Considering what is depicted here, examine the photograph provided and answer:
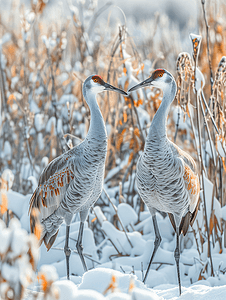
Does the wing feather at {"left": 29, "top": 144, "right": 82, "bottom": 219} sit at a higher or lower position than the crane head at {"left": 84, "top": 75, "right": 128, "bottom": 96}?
lower

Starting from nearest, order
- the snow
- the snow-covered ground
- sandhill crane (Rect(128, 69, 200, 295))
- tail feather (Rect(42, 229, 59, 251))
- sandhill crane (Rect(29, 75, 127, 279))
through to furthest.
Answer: the snow < sandhill crane (Rect(128, 69, 200, 295)) < sandhill crane (Rect(29, 75, 127, 279)) < the snow-covered ground < tail feather (Rect(42, 229, 59, 251))

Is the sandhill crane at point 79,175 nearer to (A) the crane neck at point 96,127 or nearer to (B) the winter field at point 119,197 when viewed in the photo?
(A) the crane neck at point 96,127

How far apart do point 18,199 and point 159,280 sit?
131cm

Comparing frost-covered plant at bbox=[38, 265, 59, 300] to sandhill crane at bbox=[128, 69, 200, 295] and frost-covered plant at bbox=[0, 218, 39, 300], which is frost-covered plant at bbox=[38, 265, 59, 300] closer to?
frost-covered plant at bbox=[0, 218, 39, 300]

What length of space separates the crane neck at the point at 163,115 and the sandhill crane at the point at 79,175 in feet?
0.96

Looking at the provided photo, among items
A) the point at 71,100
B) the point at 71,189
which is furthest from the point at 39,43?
the point at 71,189

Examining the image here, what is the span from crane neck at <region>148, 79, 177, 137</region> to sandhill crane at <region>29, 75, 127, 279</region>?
292 millimetres

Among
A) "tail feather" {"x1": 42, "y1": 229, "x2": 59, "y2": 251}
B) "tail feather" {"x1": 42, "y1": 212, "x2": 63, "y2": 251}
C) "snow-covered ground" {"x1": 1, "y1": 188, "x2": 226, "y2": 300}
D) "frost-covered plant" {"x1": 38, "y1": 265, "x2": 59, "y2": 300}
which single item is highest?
"frost-covered plant" {"x1": 38, "y1": 265, "x2": 59, "y2": 300}

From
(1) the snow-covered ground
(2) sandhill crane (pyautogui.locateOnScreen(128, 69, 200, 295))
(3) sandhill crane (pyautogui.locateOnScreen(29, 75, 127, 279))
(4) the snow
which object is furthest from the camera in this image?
(1) the snow-covered ground

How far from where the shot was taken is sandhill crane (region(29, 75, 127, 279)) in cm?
240

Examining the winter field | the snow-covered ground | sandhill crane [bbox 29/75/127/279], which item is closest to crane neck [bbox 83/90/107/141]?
sandhill crane [bbox 29/75/127/279]

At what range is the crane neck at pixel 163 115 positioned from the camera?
89.4 inches

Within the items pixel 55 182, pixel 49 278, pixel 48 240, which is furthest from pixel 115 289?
pixel 48 240

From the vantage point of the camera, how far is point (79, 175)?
241cm
